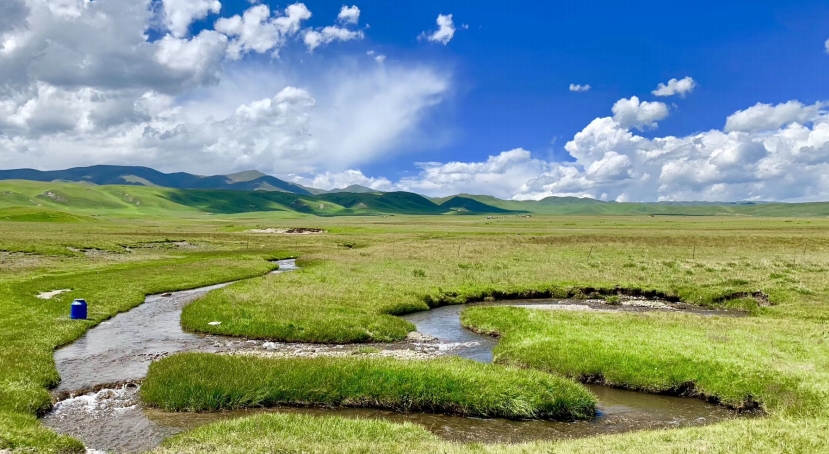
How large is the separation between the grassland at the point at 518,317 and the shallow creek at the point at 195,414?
1068 millimetres

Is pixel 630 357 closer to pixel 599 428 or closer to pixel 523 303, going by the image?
pixel 599 428

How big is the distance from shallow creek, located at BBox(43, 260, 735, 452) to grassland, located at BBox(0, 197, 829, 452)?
1068mm

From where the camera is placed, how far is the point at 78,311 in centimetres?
3091

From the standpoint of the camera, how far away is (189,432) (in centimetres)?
1484

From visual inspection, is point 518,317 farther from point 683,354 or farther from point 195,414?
point 195,414

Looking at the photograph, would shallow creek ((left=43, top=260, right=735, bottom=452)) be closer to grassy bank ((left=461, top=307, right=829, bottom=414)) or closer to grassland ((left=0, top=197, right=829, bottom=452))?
grassy bank ((left=461, top=307, right=829, bottom=414))

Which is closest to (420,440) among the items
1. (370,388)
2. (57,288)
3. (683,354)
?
(370,388)

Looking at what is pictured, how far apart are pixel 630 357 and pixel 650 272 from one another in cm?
3494

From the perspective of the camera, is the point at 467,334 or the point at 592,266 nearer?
the point at 467,334

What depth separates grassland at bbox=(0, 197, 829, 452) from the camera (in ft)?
47.2

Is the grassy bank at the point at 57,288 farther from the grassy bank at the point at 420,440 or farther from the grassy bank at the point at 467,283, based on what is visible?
the grassy bank at the point at 467,283

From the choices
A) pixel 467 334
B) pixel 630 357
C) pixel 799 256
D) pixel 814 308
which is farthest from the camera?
pixel 799 256

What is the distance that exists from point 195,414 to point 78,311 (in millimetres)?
19134

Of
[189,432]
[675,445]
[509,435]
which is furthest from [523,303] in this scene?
[189,432]
